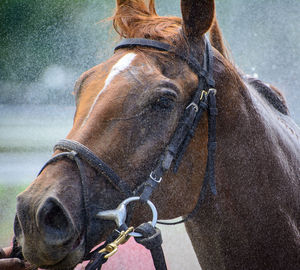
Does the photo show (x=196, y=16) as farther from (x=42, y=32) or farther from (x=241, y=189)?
(x=42, y=32)

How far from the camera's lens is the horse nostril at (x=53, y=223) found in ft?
3.55

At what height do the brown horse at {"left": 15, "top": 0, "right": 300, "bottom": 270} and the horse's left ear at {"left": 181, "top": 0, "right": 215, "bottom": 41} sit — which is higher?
the horse's left ear at {"left": 181, "top": 0, "right": 215, "bottom": 41}

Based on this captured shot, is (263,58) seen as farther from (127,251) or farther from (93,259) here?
(93,259)

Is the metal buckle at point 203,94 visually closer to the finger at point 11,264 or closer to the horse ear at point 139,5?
the horse ear at point 139,5

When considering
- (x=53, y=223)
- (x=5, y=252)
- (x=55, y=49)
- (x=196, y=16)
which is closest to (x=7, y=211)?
(x=55, y=49)

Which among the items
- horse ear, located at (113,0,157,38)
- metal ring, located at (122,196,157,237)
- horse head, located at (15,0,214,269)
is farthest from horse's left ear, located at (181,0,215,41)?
metal ring, located at (122,196,157,237)

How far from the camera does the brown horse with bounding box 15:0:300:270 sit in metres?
1.17

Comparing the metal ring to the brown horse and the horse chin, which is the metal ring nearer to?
the brown horse

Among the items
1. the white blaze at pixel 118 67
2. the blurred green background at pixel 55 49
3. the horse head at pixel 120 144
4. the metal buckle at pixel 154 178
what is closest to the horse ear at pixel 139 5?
the horse head at pixel 120 144

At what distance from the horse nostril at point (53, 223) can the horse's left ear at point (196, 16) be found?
→ 0.90 metres

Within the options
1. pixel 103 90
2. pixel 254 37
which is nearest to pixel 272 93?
pixel 103 90

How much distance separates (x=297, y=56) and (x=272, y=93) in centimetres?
483

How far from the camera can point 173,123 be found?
4.53 feet

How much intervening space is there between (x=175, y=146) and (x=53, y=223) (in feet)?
1.74
